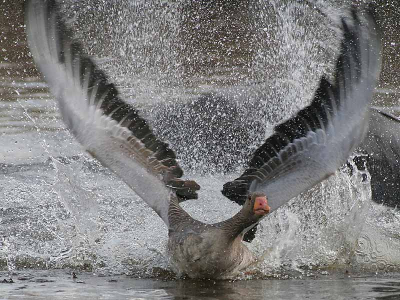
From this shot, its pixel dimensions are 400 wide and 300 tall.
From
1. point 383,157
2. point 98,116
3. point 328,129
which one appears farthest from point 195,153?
point 328,129

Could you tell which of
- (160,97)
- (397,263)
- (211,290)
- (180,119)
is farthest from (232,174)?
(211,290)

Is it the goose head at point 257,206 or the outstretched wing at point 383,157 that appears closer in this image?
the goose head at point 257,206

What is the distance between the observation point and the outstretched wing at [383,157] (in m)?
8.63

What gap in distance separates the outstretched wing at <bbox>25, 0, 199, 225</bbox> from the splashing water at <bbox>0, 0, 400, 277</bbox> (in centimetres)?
41

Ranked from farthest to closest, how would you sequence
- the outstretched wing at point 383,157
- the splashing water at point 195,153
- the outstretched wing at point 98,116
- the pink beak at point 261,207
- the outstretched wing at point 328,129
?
the outstretched wing at point 383,157, the splashing water at point 195,153, the outstretched wing at point 98,116, the outstretched wing at point 328,129, the pink beak at point 261,207

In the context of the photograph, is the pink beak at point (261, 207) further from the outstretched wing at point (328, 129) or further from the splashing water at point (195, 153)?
the splashing water at point (195, 153)

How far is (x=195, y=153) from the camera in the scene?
9.91m

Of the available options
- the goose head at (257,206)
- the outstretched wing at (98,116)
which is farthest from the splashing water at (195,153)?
the goose head at (257,206)

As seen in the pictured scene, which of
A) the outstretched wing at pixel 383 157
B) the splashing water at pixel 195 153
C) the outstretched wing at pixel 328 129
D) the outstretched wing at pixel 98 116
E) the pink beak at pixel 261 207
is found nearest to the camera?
the pink beak at pixel 261 207

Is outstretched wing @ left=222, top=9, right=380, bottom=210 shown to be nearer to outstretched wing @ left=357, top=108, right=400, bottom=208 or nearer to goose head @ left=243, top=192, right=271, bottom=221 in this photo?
goose head @ left=243, top=192, right=271, bottom=221

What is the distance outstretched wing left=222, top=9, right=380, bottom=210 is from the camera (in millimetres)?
6699

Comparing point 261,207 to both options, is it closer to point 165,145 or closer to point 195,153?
point 165,145

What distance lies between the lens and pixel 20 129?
1084cm

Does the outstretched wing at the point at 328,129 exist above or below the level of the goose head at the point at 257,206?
above
